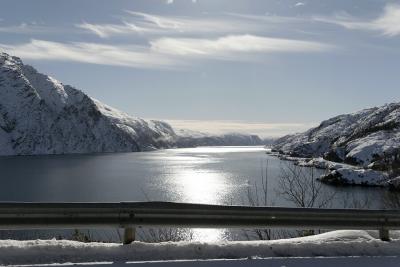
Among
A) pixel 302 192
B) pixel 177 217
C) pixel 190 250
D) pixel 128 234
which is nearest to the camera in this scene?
pixel 190 250

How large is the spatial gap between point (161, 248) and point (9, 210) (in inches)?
93.4

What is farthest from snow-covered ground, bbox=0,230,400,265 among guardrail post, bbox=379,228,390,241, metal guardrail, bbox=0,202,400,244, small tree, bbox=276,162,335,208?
small tree, bbox=276,162,335,208

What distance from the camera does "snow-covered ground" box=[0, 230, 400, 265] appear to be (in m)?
6.86

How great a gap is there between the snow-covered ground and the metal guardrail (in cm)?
26

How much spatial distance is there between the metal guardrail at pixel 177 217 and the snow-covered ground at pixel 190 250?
0.87 ft

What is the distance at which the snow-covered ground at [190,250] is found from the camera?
22.5ft

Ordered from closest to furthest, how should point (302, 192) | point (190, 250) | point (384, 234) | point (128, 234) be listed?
1. point (190, 250)
2. point (128, 234)
3. point (384, 234)
4. point (302, 192)

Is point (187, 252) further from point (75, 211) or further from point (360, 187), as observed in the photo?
point (360, 187)

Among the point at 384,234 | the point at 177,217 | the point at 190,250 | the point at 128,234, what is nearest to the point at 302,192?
the point at 384,234

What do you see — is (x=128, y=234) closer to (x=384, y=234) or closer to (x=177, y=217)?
(x=177, y=217)

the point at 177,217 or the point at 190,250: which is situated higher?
the point at 177,217

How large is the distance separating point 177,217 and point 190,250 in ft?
2.00

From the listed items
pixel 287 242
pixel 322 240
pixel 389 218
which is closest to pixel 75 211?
pixel 287 242

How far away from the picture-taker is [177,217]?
7.77m
